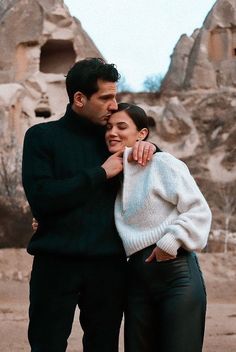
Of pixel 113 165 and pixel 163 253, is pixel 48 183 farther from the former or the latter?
pixel 163 253

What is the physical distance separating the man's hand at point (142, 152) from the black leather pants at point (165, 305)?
289 millimetres

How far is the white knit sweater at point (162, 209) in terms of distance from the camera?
2398mm

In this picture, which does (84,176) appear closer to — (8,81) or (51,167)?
(51,167)

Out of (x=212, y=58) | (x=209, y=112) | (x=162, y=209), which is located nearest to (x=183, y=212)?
(x=162, y=209)

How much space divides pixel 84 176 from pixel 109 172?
0.09 metres

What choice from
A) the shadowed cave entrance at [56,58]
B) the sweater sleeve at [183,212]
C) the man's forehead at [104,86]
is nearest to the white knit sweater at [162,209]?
the sweater sleeve at [183,212]

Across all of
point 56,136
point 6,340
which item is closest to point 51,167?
point 56,136

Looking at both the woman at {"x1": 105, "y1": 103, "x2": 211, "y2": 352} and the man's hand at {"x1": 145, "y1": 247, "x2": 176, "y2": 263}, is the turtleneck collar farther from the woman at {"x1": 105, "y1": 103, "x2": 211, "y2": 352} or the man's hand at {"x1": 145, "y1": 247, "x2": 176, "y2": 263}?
the man's hand at {"x1": 145, "y1": 247, "x2": 176, "y2": 263}

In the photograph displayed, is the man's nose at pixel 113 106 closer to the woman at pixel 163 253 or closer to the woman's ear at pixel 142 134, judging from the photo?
the woman's ear at pixel 142 134

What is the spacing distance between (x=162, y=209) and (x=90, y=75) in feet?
1.76

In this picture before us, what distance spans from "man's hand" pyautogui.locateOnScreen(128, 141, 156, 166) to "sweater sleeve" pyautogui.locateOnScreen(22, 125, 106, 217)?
0.41ft

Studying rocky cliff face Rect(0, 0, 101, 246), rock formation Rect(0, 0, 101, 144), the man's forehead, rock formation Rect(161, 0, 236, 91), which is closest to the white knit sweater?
the man's forehead

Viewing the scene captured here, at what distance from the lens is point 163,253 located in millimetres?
2396

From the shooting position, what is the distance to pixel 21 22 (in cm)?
2511
